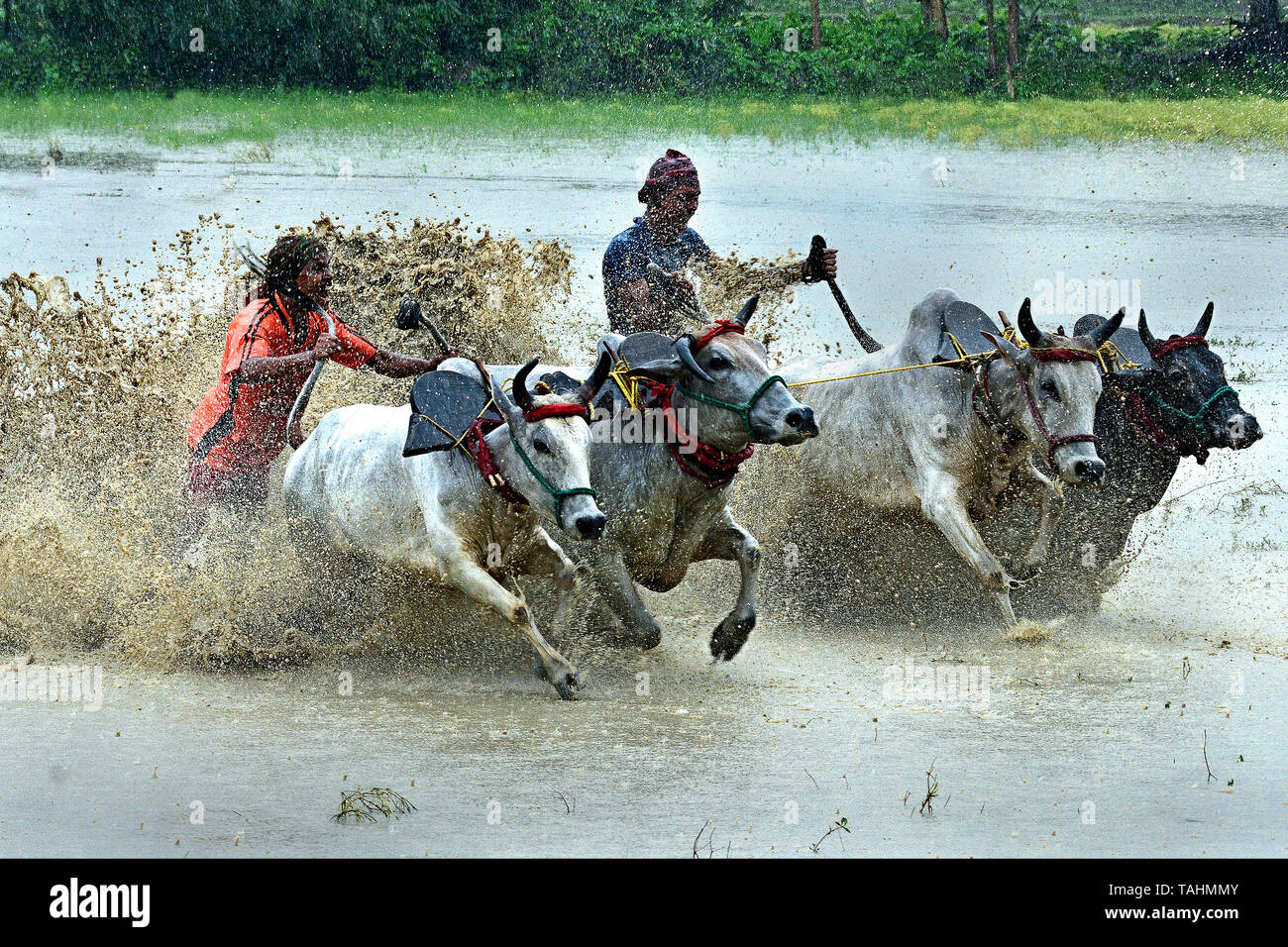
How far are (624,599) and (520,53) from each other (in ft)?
56.2

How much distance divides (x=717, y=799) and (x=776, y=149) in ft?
53.2

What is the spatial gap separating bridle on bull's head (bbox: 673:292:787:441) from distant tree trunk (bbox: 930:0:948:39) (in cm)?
1782

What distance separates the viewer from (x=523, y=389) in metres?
6.39

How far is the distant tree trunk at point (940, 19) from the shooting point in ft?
77.2

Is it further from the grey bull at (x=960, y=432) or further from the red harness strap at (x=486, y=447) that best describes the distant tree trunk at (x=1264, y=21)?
the red harness strap at (x=486, y=447)

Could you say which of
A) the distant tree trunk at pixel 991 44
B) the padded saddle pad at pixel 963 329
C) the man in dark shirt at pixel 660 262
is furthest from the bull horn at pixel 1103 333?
the distant tree trunk at pixel 991 44

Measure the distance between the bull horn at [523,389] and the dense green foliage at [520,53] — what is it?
1700cm

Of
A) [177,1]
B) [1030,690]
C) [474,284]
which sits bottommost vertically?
[1030,690]

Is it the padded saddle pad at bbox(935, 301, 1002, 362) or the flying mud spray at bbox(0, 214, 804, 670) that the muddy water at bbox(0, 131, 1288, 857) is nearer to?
the flying mud spray at bbox(0, 214, 804, 670)

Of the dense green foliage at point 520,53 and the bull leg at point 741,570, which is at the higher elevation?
the dense green foliage at point 520,53

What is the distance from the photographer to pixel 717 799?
5.61 m

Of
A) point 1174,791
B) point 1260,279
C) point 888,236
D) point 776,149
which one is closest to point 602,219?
point 888,236

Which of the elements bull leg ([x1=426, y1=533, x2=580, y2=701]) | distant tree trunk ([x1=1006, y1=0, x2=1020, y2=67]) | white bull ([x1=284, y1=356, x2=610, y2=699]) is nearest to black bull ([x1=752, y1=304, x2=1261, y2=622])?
white bull ([x1=284, y1=356, x2=610, y2=699])

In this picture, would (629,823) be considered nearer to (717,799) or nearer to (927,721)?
(717,799)
